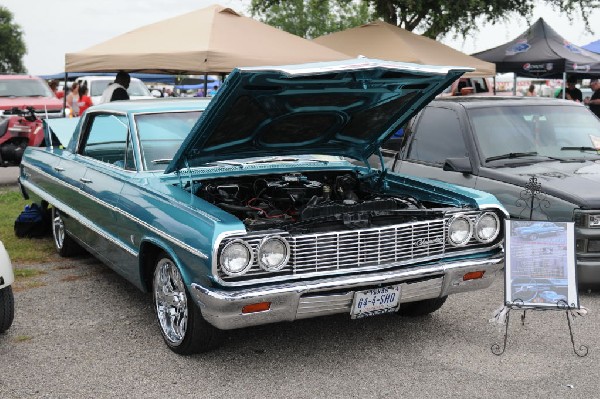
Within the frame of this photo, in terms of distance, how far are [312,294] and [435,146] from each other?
3.37 meters

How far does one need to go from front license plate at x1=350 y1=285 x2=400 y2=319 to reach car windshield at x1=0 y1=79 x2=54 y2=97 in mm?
13713

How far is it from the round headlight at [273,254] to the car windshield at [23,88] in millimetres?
13560

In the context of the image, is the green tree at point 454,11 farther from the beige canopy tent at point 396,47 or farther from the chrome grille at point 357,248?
the chrome grille at point 357,248

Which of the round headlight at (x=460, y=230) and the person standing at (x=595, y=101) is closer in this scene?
the round headlight at (x=460, y=230)

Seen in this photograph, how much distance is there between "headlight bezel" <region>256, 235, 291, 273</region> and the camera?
378cm

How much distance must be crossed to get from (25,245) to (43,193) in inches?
30.7

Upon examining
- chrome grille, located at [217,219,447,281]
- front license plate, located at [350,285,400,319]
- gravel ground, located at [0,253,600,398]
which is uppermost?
chrome grille, located at [217,219,447,281]

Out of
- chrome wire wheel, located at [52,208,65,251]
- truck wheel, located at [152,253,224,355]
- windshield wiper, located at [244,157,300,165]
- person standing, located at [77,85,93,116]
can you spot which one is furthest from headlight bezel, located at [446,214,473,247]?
person standing, located at [77,85,93,116]

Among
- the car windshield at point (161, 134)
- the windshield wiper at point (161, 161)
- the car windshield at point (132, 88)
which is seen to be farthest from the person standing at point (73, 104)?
the windshield wiper at point (161, 161)

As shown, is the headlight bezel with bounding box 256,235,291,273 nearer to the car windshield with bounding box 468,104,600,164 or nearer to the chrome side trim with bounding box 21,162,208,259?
the chrome side trim with bounding box 21,162,208,259

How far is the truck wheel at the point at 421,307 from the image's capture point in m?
4.93

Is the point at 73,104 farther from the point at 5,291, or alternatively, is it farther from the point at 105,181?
the point at 5,291

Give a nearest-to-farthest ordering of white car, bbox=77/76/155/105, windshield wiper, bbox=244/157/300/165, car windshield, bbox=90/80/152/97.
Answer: windshield wiper, bbox=244/157/300/165 → car windshield, bbox=90/80/152/97 → white car, bbox=77/76/155/105

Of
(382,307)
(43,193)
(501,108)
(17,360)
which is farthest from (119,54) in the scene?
(382,307)
